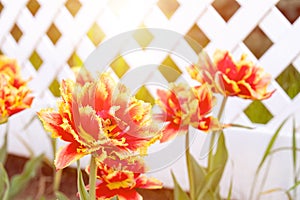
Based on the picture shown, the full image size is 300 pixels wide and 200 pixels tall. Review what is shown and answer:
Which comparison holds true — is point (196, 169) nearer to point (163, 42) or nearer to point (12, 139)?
point (163, 42)

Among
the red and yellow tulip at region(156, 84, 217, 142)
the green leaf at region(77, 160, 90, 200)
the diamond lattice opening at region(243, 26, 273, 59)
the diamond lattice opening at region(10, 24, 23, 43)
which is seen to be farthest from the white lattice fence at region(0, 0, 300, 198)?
the green leaf at region(77, 160, 90, 200)

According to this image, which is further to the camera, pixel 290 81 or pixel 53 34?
pixel 53 34

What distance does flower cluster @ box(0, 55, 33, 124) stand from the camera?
75 centimetres

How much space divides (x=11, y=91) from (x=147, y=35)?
1065 mm

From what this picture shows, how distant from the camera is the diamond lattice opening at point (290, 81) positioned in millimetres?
1474

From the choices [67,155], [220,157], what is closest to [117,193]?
[67,155]

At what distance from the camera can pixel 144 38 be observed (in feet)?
5.94

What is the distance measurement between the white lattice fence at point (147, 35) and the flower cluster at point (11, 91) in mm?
686

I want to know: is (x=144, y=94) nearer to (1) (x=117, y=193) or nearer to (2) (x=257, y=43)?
(2) (x=257, y=43)

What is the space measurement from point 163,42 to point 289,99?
0.40m

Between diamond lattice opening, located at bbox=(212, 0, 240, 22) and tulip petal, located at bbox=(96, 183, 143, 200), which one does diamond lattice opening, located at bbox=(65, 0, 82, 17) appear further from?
tulip petal, located at bbox=(96, 183, 143, 200)

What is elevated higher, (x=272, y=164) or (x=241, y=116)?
(x=241, y=116)

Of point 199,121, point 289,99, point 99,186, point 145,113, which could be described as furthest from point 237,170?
point 145,113

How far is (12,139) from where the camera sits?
1.90m
